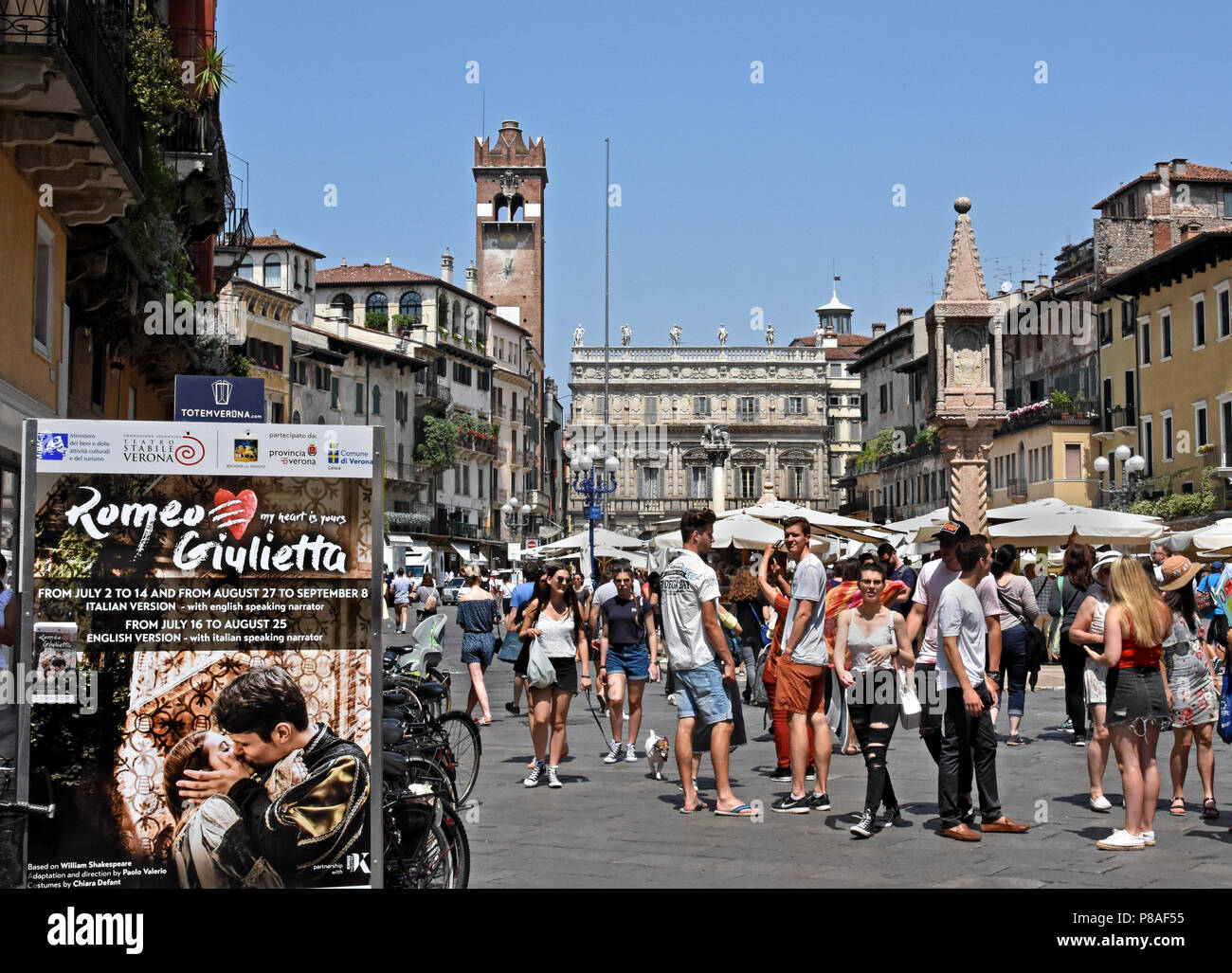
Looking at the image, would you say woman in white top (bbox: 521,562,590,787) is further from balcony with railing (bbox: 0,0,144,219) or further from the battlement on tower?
the battlement on tower

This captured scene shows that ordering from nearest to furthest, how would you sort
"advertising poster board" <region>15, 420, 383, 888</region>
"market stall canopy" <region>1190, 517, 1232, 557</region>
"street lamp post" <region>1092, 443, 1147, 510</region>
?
1. "advertising poster board" <region>15, 420, 383, 888</region>
2. "market stall canopy" <region>1190, 517, 1232, 557</region>
3. "street lamp post" <region>1092, 443, 1147, 510</region>

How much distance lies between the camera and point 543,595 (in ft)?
42.0

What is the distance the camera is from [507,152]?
314ft

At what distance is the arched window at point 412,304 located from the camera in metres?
80.4

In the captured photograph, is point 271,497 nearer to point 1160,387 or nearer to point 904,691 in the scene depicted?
point 904,691

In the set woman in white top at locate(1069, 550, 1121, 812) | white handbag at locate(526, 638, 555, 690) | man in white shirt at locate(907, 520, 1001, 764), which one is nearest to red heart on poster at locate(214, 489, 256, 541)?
man in white shirt at locate(907, 520, 1001, 764)

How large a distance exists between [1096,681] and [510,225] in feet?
287

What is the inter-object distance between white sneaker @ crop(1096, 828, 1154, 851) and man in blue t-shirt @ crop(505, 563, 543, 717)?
5.78 meters

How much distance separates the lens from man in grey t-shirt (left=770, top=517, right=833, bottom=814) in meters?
10.2

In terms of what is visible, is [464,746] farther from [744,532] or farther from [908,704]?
[744,532]

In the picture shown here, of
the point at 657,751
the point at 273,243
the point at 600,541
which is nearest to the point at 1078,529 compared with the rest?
the point at 657,751

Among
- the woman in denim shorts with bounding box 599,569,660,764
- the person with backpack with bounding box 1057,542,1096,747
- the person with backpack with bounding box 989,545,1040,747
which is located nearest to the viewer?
the woman in denim shorts with bounding box 599,569,660,764

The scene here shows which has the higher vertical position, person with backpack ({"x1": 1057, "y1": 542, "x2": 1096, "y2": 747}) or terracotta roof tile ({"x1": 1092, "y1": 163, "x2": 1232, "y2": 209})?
terracotta roof tile ({"x1": 1092, "y1": 163, "x2": 1232, "y2": 209})
